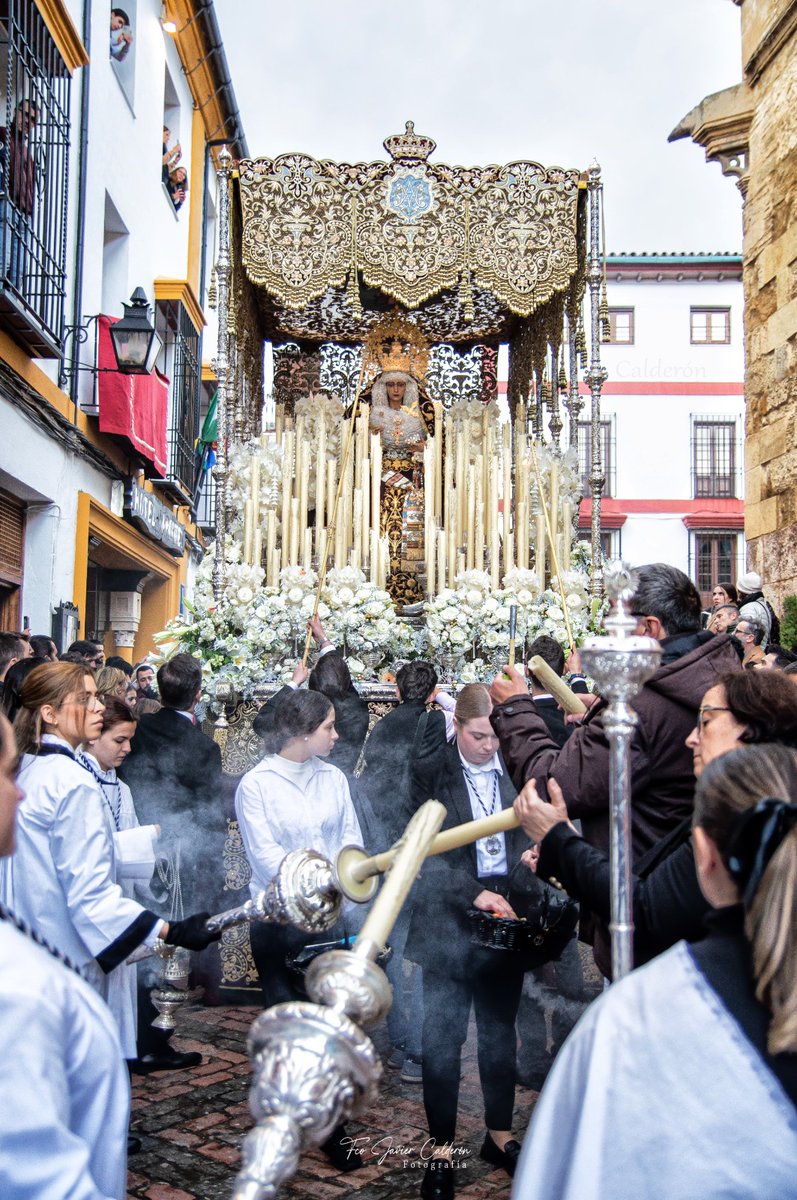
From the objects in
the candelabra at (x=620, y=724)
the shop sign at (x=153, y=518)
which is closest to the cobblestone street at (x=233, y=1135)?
the candelabra at (x=620, y=724)

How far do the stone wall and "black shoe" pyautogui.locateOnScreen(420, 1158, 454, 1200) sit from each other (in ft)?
17.1

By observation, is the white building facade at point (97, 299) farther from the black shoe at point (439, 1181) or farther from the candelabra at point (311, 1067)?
the candelabra at point (311, 1067)

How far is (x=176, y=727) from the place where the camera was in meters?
4.67

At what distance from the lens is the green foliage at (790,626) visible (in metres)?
6.87

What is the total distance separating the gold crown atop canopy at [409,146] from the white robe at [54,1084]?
238 inches

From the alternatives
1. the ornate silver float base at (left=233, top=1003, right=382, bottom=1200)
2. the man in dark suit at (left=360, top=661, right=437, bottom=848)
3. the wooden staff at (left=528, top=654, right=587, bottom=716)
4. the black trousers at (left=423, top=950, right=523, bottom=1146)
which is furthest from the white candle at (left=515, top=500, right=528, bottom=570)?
the ornate silver float base at (left=233, top=1003, right=382, bottom=1200)

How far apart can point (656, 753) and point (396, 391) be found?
18.5 feet

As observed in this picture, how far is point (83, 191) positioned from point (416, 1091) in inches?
341

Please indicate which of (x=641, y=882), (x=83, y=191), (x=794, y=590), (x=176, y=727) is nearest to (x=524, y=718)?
(x=641, y=882)

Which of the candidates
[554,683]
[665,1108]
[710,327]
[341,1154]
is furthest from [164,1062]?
[710,327]

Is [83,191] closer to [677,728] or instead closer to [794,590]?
[794,590]

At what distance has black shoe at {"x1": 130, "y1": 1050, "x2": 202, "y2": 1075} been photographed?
4094mm

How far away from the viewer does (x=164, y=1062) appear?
162 inches

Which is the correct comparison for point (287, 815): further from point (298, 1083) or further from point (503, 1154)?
point (298, 1083)
